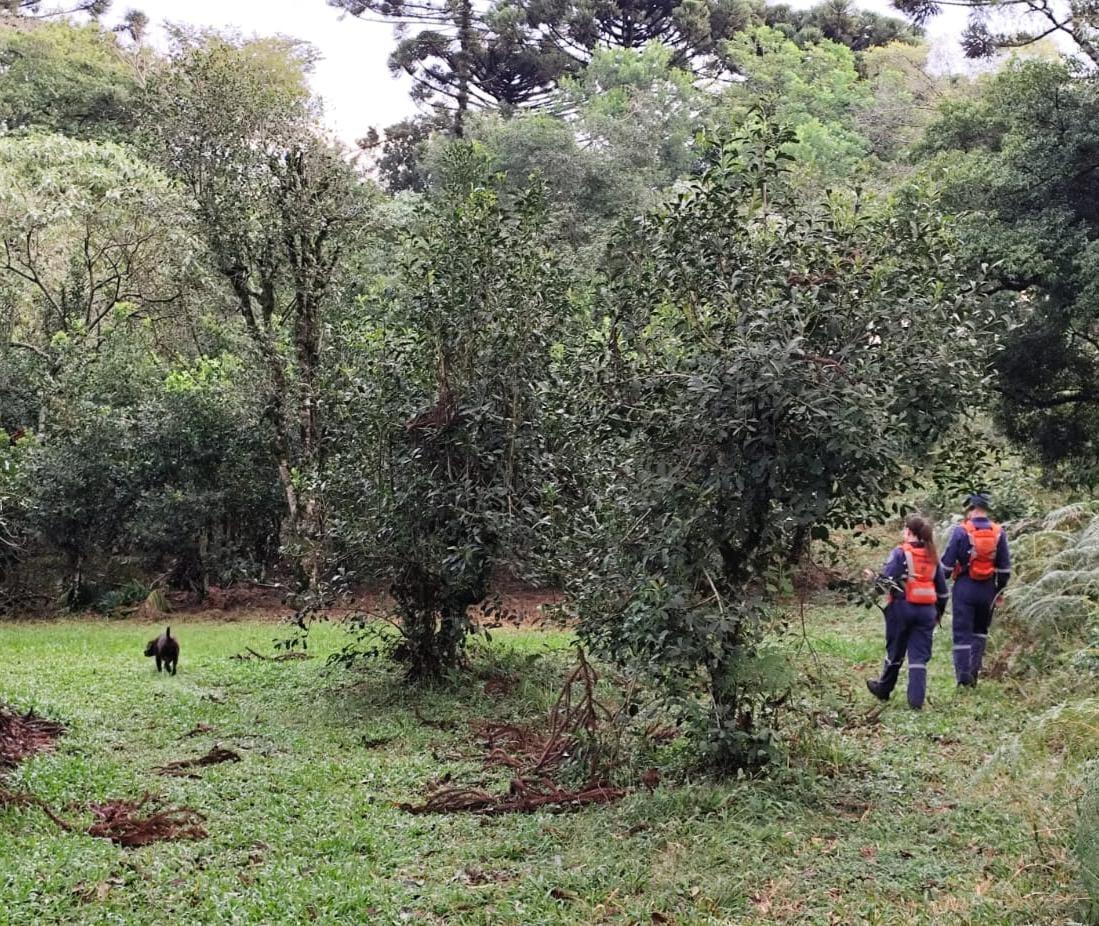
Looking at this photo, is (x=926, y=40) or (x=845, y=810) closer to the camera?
(x=845, y=810)

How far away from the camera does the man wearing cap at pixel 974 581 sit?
8.23m

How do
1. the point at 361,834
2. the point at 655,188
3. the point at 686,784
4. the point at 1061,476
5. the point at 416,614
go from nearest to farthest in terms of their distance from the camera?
the point at 361,834 < the point at 686,784 < the point at 416,614 < the point at 1061,476 < the point at 655,188

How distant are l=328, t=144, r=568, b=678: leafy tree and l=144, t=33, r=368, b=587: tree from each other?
5650 mm

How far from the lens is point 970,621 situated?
8289 mm

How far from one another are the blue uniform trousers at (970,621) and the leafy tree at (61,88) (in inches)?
1033

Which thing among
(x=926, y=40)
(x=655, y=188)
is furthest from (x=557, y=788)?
(x=926, y=40)

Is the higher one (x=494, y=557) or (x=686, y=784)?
(x=494, y=557)

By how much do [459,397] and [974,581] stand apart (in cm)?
439

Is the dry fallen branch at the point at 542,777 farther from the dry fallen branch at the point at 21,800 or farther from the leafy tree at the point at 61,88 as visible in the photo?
the leafy tree at the point at 61,88

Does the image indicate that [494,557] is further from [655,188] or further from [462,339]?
[655,188]

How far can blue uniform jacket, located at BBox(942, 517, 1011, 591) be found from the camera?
27.0 ft

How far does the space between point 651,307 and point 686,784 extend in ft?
8.94

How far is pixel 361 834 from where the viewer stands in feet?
17.6

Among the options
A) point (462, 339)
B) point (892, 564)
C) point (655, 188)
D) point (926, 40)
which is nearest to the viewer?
point (892, 564)
